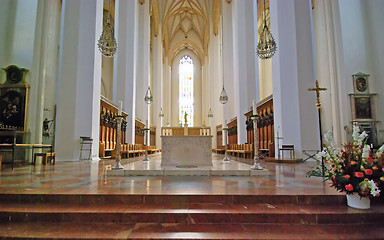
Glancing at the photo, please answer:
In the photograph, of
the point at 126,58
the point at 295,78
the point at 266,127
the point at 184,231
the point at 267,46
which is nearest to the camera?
the point at 184,231

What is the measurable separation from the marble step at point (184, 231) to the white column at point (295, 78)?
198 inches

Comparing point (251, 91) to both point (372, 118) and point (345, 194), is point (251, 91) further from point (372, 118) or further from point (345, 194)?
point (345, 194)

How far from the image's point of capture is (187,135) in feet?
16.0

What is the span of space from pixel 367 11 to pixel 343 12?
4.17 ft

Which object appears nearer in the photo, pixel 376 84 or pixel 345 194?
pixel 345 194

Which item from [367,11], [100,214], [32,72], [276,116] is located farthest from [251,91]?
[100,214]

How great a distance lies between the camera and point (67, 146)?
6.84 metres

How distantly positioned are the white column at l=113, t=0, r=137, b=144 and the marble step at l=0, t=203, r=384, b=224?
9.71 meters

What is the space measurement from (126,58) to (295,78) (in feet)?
27.6

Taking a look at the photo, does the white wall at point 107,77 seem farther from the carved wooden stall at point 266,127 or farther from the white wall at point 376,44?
the white wall at point 376,44

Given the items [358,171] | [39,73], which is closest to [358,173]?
[358,171]

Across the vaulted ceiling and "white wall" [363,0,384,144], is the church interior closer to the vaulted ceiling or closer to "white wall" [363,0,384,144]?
"white wall" [363,0,384,144]

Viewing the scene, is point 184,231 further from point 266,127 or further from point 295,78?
point 266,127

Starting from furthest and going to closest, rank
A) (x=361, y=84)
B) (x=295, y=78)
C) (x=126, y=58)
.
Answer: (x=126, y=58)
(x=361, y=84)
(x=295, y=78)
